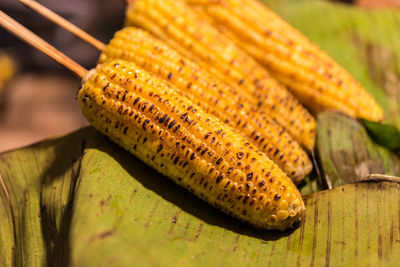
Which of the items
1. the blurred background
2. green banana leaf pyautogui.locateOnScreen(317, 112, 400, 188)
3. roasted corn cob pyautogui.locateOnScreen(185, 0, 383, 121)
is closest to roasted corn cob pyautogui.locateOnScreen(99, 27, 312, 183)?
green banana leaf pyautogui.locateOnScreen(317, 112, 400, 188)

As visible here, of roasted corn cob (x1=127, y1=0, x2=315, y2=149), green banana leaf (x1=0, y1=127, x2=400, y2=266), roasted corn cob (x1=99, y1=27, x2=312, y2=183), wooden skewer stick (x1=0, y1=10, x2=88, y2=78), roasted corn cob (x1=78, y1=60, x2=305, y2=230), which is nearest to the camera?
green banana leaf (x1=0, y1=127, x2=400, y2=266)

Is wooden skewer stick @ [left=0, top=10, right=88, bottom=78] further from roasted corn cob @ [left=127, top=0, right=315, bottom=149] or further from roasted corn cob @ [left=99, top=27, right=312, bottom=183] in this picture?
roasted corn cob @ [left=127, top=0, right=315, bottom=149]

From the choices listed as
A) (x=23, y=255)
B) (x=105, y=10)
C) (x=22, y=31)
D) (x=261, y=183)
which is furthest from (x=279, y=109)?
(x=105, y=10)

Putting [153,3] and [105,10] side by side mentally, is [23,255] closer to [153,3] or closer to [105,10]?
[153,3]

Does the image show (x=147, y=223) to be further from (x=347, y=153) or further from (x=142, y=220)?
(x=347, y=153)

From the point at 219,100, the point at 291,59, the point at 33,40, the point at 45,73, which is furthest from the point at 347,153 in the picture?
the point at 45,73
